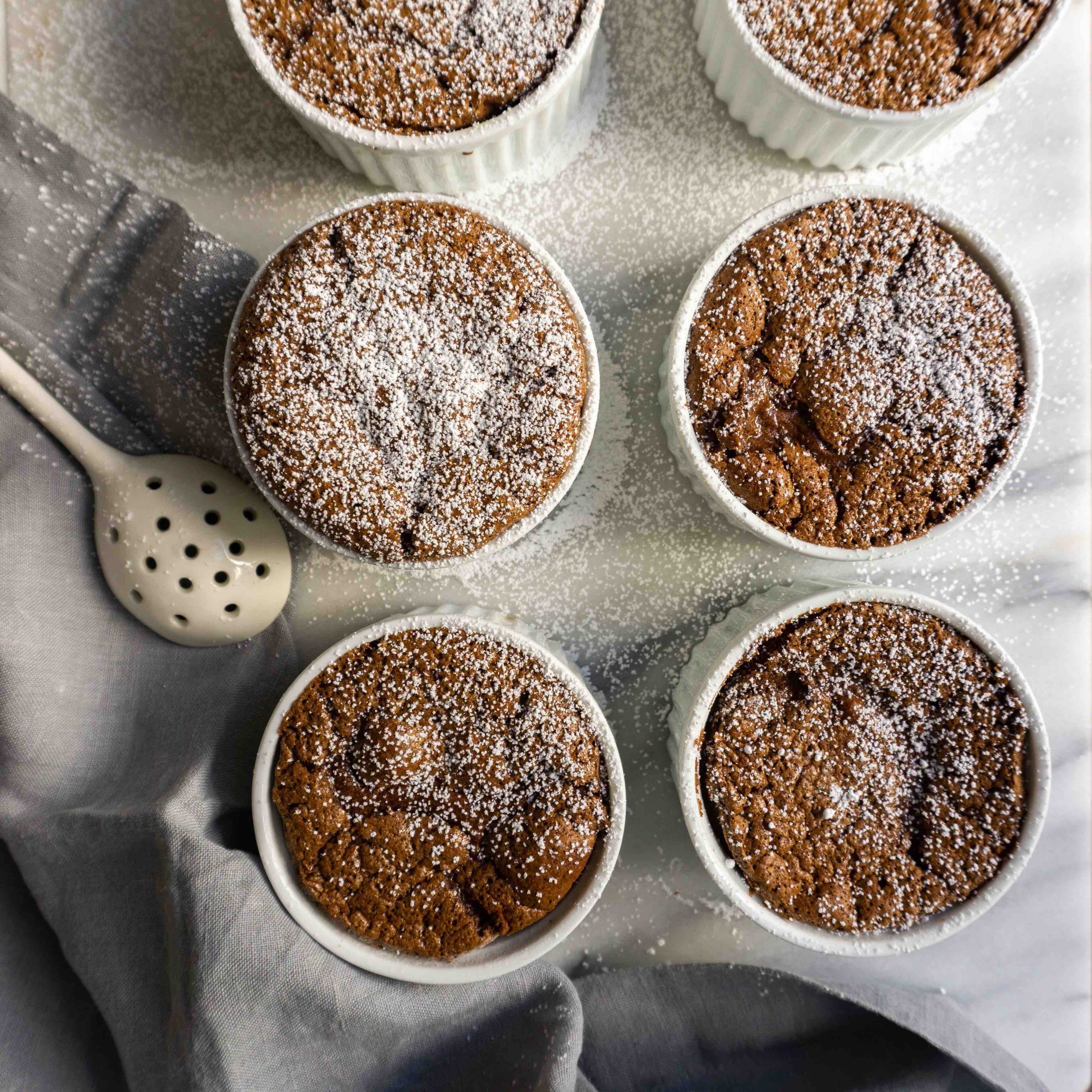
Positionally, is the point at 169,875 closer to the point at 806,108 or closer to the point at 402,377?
the point at 402,377

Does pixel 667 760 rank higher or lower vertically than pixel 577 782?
lower

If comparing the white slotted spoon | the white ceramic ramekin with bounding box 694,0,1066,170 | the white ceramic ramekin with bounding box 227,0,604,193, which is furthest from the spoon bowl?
the white ceramic ramekin with bounding box 694,0,1066,170

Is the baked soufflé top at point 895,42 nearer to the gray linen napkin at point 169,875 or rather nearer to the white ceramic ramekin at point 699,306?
the white ceramic ramekin at point 699,306

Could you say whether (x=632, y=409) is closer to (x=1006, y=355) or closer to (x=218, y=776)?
(x=1006, y=355)

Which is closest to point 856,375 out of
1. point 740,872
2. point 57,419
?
point 740,872

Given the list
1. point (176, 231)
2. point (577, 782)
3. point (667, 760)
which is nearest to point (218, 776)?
point (577, 782)

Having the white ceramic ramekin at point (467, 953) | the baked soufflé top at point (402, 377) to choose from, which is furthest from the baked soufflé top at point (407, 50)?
the white ceramic ramekin at point (467, 953)
